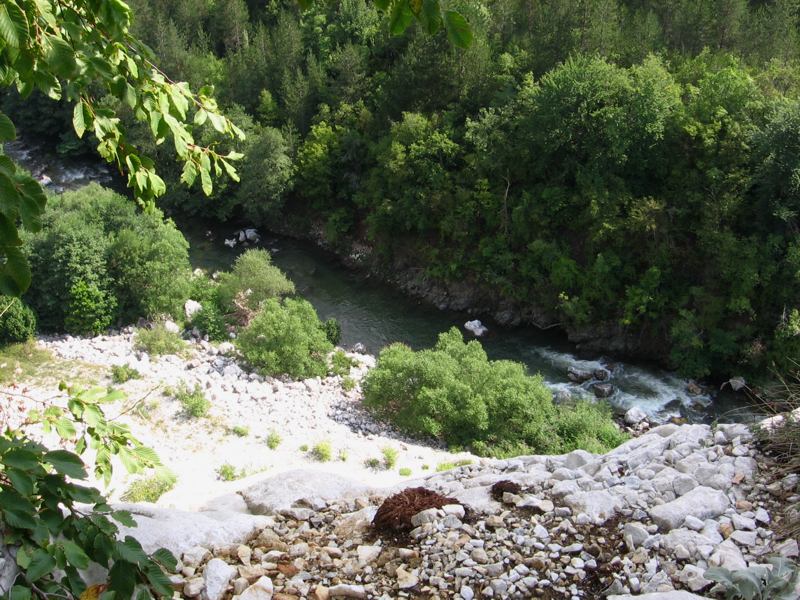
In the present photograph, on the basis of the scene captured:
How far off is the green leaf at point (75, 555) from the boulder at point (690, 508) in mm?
5217

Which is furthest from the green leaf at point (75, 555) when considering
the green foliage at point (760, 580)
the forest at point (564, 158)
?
the forest at point (564, 158)

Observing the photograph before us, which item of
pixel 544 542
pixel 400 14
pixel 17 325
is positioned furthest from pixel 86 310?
pixel 400 14

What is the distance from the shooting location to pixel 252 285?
2420 centimetres

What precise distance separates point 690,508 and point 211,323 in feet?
60.5

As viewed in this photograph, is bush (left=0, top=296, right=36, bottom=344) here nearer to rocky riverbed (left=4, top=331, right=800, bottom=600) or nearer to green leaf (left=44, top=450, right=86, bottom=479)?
rocky riverbed (left=4, top=331, right=800, bottom=600)

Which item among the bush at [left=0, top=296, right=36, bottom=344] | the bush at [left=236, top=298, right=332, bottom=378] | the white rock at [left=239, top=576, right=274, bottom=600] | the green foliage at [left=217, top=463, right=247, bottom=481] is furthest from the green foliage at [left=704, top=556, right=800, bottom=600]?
the bush at [left=0, top=296, right=36, bottom=344]

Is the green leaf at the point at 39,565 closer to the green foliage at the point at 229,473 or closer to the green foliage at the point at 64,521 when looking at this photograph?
the green foliage at the point at 64,521

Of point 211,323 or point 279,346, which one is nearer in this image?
point 279,346

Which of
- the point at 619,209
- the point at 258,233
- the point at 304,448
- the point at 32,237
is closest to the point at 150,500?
the point at 304,448

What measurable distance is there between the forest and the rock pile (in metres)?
15.1

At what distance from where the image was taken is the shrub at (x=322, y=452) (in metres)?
15.1

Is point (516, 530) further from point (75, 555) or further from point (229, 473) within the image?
point (229, 473)

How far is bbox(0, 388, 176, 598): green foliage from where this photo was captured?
3.27m

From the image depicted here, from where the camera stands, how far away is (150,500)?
1285cm
